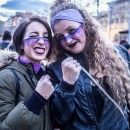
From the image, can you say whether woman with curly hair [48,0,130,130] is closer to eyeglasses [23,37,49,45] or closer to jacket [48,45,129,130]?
jacket [48,45,129,130]

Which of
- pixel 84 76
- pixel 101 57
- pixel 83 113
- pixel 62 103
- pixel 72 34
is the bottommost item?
pixel 83 113

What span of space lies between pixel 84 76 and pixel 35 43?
46cm

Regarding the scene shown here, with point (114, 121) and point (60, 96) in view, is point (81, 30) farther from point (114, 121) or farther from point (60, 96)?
point (114, 121)

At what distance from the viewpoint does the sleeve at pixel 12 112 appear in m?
2.17

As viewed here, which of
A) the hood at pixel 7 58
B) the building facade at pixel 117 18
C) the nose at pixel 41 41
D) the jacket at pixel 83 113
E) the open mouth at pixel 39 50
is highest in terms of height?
the nose at pixel 41 41

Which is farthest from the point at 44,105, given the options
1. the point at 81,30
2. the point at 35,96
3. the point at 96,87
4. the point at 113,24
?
the point at 113,24

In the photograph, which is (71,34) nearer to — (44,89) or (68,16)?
(68,16)

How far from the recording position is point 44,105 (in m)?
2.26

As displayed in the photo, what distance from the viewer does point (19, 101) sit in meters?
2.31

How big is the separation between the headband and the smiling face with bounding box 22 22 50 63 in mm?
125

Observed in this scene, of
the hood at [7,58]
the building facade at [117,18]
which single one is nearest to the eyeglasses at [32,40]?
the hood at [7,58]

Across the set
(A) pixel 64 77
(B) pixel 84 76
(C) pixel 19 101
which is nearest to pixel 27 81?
(C) pixel 19 101

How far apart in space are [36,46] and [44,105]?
0.51m

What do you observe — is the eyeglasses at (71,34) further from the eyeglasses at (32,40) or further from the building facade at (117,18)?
the building facade at (117,18)
